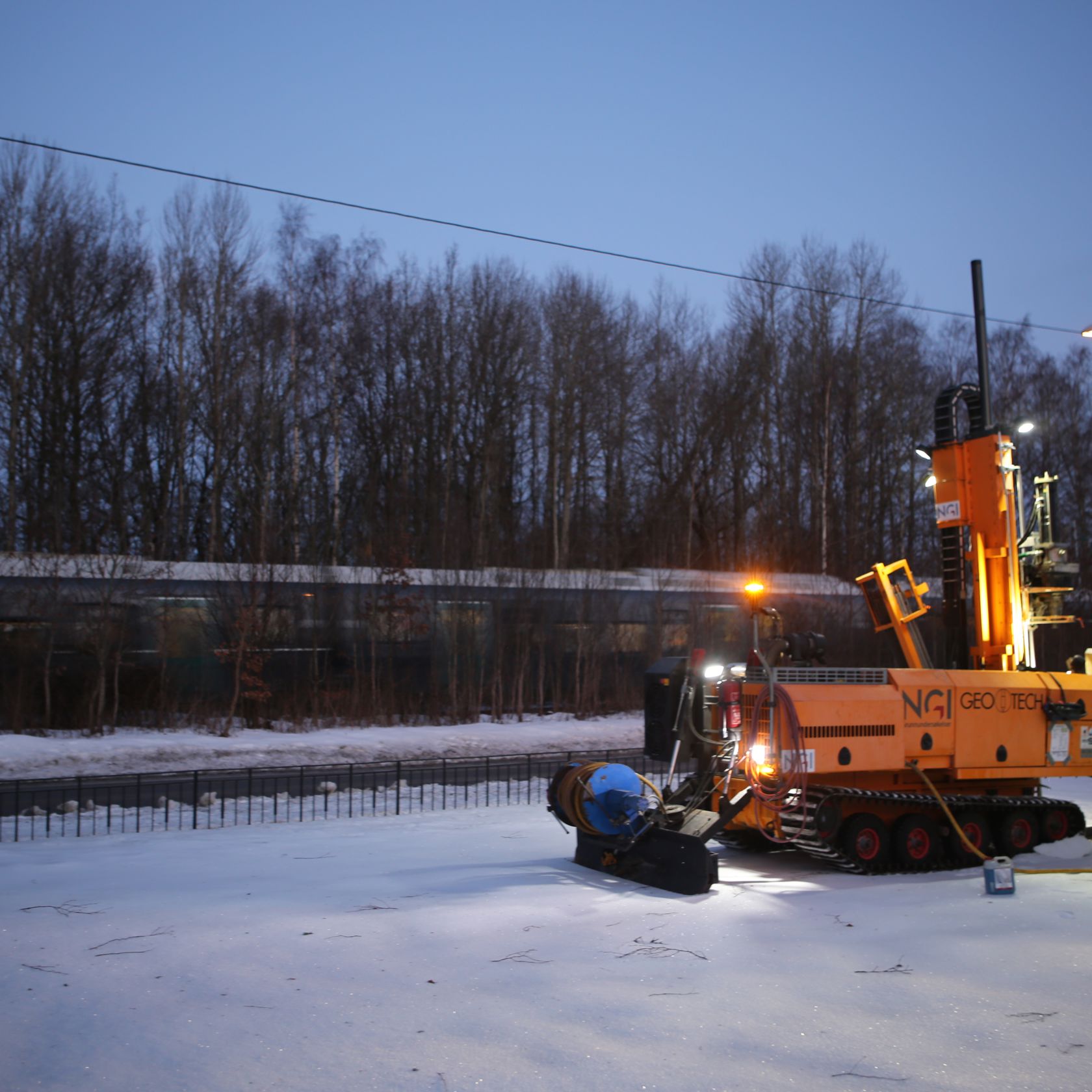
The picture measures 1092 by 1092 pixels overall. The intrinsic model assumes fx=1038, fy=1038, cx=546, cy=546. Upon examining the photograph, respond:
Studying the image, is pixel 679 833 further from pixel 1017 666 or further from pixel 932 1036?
pixel 1017 666

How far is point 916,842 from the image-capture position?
10.7 meters

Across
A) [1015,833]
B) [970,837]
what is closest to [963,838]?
[970,837]

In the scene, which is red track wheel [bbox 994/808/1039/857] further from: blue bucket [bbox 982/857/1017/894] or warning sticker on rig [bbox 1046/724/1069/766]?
blue bucket [bbox 982/857/1017/894]

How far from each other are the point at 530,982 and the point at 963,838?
601cm

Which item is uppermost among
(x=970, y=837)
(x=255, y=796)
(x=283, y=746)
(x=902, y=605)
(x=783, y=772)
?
(x=902, y=605)

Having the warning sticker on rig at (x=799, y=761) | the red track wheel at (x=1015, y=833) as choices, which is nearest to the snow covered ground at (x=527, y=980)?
the warning sticker on rig at (x=799, y=761)

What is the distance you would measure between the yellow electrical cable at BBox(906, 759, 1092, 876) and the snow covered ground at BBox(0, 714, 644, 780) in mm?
15226

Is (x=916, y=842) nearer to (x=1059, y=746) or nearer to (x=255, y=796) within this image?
(x=1059, y=746)

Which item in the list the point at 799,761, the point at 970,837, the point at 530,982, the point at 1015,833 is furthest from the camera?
the point at 1015,833

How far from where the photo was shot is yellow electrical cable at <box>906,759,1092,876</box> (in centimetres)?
1025

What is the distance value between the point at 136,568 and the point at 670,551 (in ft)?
78.2

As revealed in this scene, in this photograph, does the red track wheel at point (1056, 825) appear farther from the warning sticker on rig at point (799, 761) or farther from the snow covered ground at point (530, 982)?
the warning sticker on rig at point (799, 761)

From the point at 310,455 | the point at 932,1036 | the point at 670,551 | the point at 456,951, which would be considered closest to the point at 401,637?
the point at 310,455

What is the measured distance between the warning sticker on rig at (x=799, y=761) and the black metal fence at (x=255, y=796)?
5.76 metres
